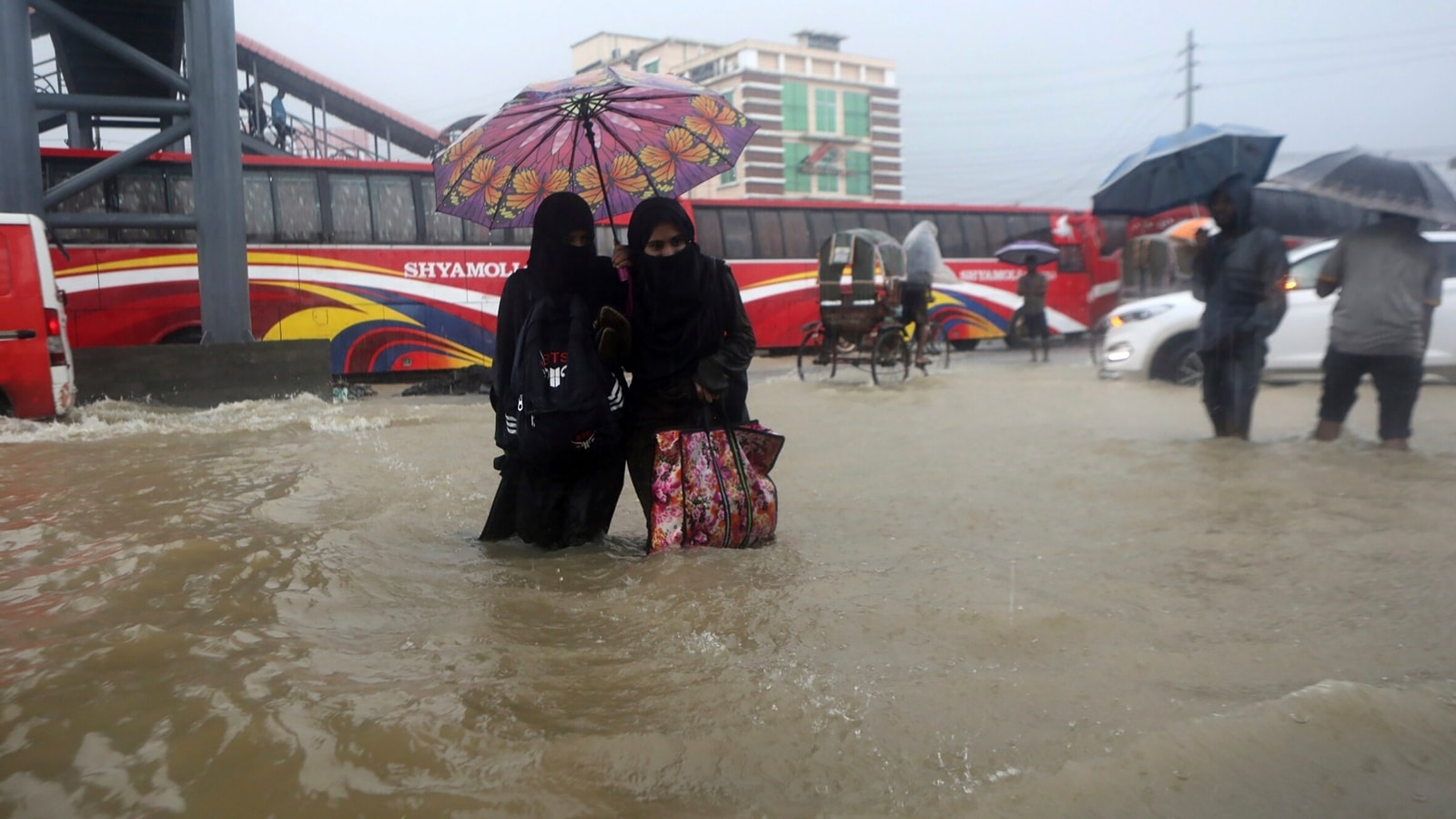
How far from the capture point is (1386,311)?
623cm

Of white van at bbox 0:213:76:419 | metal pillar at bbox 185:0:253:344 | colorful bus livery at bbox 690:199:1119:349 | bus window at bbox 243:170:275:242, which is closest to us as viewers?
white van at bbox 0:213:76:419

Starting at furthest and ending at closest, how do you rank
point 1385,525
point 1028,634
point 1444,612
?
point 1385,525, point 1444,612, point 1028,634

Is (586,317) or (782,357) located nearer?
(586,317)

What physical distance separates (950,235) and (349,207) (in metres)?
11.4

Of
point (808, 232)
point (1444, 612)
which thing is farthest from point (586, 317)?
point (808, 232)

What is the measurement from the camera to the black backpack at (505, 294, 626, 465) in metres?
3.74

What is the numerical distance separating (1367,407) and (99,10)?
13347mm

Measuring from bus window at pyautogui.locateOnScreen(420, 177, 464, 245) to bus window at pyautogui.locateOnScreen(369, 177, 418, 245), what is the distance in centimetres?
17

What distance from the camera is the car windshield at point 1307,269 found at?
1005cm

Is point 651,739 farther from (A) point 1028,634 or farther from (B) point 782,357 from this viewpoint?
(B) point 782,357

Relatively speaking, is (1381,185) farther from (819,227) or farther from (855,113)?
(855,113)

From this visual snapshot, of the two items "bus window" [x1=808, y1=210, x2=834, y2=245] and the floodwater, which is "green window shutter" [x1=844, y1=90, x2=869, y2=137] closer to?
"bus window" [x1=808, y1=210, x2=834, y2=245]

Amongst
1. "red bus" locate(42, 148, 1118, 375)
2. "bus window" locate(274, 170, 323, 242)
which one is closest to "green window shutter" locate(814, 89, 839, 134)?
"red bus" locate(42, 148, 1118, 375)

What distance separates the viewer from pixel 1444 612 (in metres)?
3.59
